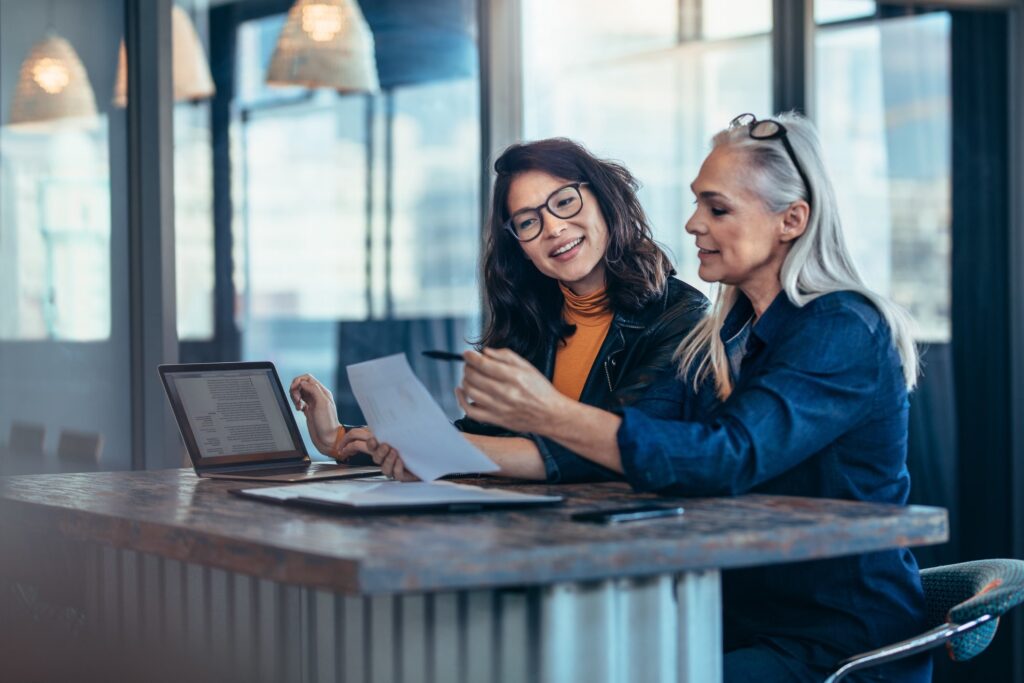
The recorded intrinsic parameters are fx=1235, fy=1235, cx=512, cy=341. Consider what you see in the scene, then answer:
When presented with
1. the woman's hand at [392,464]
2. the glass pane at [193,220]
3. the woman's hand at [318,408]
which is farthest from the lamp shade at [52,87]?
the woman's hand at [392,464]

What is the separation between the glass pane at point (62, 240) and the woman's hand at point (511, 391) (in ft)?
6.63

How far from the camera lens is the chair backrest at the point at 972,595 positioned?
75.5 inches

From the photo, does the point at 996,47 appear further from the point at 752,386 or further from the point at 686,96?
the point at 752,386

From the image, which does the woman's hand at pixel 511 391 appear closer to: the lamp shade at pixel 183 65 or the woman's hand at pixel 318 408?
the woman's hand at pixel 318 408

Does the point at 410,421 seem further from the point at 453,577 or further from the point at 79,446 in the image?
the point at 79,446

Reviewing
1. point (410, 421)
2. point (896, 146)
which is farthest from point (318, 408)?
point (896, 146)

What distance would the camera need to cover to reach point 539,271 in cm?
281

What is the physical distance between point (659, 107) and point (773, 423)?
2840mm

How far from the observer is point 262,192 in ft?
12.8

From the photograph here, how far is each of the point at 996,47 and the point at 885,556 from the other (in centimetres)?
303

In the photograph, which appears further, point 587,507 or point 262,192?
point 262,192

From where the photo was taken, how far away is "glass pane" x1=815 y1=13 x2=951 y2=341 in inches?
171

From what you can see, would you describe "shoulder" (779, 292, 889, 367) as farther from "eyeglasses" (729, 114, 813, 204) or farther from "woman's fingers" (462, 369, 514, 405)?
"woman's fingers" (462, 369, 514, 405)

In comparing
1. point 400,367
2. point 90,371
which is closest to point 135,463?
point 90,371
